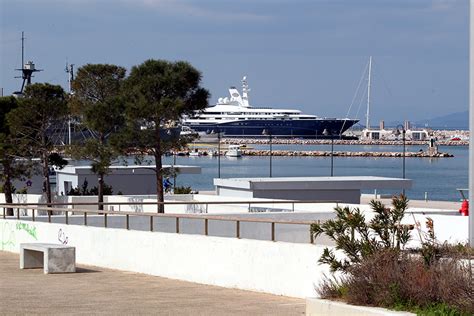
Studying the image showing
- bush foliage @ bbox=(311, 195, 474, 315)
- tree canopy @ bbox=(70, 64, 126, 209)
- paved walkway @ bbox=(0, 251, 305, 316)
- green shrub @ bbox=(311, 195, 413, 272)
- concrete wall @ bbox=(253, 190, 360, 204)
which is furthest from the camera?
concrete wall @ bbox=(253, 190, 360, 204)

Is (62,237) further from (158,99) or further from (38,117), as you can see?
(38,117)

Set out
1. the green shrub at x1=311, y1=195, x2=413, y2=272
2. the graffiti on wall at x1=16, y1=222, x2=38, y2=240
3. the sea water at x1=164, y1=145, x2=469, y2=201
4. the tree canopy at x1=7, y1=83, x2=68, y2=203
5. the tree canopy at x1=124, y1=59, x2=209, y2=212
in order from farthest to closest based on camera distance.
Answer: the sea water at x1=164, y1=145, x2=469, y2=201 → the tree canopy at x1=7, y1=83, x2=68, y2=203 → the tree canopy at x1=124, y1=59, x2=209, y2=212 → the graffiti on wall at x1=16, y1=222, x2=38, y2=240 → the green shrub at x1=311, y1=195, x2=413, y2=272

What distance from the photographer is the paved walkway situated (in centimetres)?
1432

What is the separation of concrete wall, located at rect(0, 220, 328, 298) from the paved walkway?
25 centimetres

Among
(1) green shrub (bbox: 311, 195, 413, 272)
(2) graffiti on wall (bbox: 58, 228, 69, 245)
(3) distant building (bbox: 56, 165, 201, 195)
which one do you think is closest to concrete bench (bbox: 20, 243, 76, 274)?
(2) graffiti on wall (bbox: 58, 228, 69, 245)

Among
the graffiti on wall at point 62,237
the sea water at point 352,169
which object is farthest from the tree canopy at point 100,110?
the sea water at point 352,169

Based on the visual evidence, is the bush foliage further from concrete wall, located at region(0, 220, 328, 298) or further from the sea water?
the sea water

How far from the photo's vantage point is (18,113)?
41438 mm

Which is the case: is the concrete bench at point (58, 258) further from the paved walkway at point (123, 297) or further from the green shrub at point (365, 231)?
the green shrub at point (365, 231)

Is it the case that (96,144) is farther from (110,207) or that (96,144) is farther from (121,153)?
(110,207)

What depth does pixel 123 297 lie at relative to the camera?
1594 centimetres

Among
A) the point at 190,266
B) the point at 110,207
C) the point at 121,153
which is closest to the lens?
the point at 190,266

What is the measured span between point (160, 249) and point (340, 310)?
8.14 metres

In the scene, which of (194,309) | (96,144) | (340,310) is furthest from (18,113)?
(340,310)
